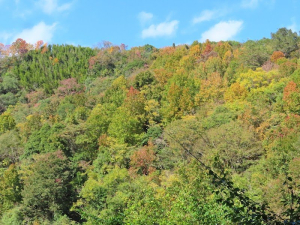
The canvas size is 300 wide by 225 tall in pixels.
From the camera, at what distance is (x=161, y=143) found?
30.5 meters

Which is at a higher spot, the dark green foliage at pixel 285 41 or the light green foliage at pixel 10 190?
the dark green foliage at pixel 285 41

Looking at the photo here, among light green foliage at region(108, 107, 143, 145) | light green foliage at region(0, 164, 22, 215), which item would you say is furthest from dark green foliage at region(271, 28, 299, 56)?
light green foliage at region(0, 164, 22, 215)

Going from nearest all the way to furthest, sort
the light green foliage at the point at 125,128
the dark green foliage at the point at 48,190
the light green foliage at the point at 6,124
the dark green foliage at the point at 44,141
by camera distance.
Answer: the dark green foliage at the point at 48,190
the light green foliage at the point at 125,128
the dark green foliage at the point at 44,141
the light green foliage at the point at 6,124

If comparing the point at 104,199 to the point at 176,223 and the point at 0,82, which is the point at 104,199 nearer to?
the point at 176,223

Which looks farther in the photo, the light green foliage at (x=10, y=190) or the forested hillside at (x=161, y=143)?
the light green foliage at (x=10, y=190)

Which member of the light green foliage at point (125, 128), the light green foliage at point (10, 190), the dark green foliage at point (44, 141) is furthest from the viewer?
the dark green foliage at point (44, 141)

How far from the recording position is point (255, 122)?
27594 millimetres

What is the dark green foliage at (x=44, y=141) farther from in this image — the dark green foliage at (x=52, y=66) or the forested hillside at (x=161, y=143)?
the dark green foliage at (x=52, y=66)

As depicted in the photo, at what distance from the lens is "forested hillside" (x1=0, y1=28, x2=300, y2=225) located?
18.1 m

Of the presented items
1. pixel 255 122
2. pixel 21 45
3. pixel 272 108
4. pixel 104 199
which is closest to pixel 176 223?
pixel 104 199

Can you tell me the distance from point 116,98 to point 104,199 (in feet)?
64.3

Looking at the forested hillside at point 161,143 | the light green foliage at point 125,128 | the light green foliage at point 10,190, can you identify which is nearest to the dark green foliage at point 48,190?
the forested hillside at point 161,143

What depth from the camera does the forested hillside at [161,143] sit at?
18062 millimetres

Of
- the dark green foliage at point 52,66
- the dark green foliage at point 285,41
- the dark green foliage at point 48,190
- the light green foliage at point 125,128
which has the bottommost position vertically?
the dark green foliage at point 48,190
